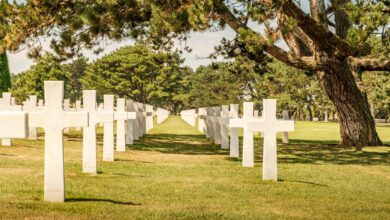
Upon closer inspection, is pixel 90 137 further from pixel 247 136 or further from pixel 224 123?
pixel 224 123

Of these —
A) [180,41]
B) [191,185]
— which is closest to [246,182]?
[191,185]

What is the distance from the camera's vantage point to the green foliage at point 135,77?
80.4 m

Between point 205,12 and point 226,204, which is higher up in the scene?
point 205,12

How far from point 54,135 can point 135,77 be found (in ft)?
247

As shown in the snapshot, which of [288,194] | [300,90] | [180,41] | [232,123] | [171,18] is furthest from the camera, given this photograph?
[300,90]

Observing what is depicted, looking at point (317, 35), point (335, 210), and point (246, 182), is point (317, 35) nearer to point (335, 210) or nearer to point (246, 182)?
point (246, 182)

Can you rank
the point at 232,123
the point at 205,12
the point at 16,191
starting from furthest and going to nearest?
1. the point at 205,12
2. the point at 232,123
3. the point at 16,191

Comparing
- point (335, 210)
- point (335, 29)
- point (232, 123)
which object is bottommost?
point (335, 210)

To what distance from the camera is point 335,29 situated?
18.4 m

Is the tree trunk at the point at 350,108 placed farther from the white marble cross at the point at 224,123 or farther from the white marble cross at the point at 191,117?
the white marble cross at the point at 191,117

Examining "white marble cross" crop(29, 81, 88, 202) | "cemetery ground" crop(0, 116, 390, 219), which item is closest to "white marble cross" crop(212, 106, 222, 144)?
"cemetery ground" crop(0, 116, 390, 219)

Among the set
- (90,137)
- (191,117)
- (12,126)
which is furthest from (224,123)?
(191,117)

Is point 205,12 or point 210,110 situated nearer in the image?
point 205,12

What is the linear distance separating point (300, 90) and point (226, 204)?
67086 millimetres
